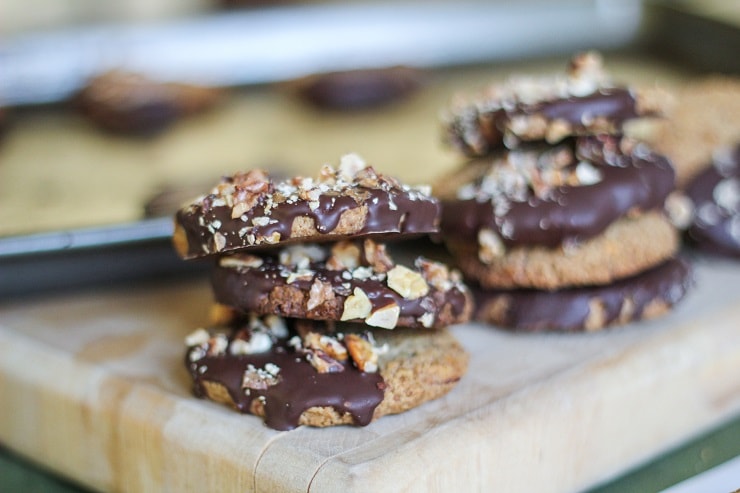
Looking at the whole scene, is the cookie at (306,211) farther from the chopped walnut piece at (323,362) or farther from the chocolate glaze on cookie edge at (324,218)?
the chopped walnut piece at (323,362)

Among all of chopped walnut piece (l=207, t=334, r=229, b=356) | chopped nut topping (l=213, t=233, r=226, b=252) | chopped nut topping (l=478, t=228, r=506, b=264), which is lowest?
chopped walnut piece (l=207, t=334, r=229, b=356)

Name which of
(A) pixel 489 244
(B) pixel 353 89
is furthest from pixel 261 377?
(B) pixel 353 89

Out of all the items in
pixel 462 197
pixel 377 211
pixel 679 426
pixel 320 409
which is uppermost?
pixel 377 211

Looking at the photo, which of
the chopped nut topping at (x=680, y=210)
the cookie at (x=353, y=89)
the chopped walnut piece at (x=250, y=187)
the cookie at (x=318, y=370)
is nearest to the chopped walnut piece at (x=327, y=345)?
the cookie at (x=318, y=370)

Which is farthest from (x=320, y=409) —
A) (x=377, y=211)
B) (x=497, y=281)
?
(x=497, y=281)

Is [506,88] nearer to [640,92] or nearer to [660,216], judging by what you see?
[640,92]

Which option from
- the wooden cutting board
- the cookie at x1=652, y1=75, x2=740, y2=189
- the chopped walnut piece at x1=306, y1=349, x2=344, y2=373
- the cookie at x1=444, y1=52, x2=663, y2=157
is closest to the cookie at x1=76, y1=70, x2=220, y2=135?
the wooden cutting board

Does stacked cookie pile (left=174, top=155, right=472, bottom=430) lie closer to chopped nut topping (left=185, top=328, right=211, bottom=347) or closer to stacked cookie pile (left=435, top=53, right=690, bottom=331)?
chopped nut topping (left=185, top=328, right=211, bottom=347)
